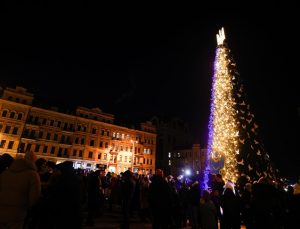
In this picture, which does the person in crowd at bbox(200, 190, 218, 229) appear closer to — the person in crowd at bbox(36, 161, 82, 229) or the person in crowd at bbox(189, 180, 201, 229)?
the person in crowd at bbox(189, 180, 201, 229)

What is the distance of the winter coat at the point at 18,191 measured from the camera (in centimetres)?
349

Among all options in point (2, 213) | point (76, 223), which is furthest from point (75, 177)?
point (2, 213)

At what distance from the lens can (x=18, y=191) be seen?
358 cm

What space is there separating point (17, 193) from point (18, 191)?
0.03 metres

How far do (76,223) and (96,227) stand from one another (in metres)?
4.68

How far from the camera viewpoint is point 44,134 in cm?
4359

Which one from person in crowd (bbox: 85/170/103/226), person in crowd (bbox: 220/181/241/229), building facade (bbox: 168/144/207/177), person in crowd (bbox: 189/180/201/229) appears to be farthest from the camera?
building facade (bbox: 168/144/207/177)

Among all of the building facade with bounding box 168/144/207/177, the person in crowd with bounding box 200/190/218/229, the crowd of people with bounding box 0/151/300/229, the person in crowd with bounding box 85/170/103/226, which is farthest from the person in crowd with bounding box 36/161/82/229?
the building facade with bounding box 168/144/207/177

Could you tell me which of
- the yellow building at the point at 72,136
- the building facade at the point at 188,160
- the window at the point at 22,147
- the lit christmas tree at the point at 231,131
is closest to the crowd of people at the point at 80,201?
the lit christmas tree at the point at 231,131

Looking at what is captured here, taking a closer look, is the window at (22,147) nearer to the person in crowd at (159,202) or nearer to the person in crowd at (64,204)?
the person in crowd at (159,202)

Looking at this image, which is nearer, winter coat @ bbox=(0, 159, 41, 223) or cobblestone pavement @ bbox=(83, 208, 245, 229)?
winter coat @ bbox=(0, 159, 41, 223)

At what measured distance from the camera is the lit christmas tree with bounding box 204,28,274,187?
49.8 feet

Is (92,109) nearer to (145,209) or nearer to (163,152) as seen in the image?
(163,152)

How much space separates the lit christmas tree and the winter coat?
47.2ft
